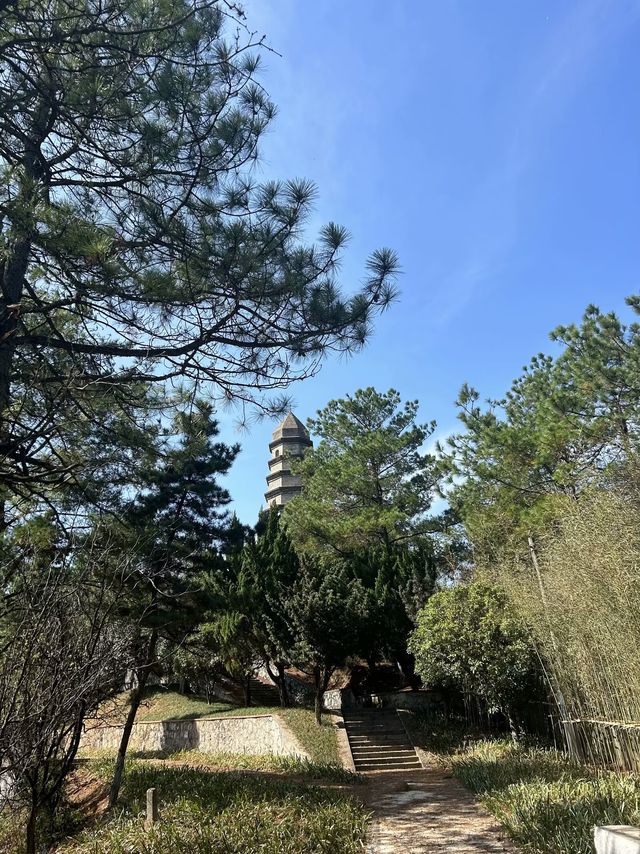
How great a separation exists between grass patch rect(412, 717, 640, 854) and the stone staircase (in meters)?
1.60

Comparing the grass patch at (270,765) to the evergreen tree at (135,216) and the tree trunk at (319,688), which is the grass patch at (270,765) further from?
the evergreen tree at (135,216)

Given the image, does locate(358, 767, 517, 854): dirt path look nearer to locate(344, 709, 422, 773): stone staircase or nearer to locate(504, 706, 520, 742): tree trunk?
locate(344, 709, 422, 773): stone staircase

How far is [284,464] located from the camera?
1314 inches

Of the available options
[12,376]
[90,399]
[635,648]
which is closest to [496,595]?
[635,648]

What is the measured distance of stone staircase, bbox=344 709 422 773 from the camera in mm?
11586

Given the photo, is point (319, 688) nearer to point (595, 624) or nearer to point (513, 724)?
point (513, 724)

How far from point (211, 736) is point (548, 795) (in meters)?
10.3

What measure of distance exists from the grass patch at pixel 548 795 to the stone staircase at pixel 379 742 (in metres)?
1.60

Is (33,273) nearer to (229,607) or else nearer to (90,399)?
(90,399)

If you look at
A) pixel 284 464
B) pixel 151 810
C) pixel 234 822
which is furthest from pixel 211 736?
pixel 284 464

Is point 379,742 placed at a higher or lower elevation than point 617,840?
lower

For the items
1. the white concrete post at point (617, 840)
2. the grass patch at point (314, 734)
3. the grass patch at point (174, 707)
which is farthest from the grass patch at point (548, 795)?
the grass patch at point (174, 707)

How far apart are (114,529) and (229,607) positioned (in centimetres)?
632

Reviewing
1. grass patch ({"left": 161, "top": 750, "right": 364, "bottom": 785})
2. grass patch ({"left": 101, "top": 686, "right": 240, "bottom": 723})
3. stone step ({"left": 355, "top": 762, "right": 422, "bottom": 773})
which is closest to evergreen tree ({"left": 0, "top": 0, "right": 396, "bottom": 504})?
grass patch ({"left": 161, "top": 750, "right": 364, "bottom": 785})
